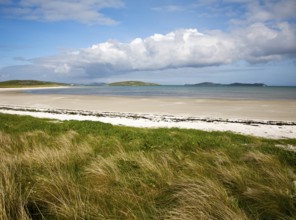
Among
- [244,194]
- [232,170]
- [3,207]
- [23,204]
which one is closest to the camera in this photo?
[3,207]

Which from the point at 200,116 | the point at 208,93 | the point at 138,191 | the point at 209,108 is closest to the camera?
the point at 138,191

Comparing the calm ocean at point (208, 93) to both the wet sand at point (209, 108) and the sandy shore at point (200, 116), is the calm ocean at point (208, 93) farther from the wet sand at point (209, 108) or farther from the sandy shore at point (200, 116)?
the sandy shore at point (200, 116)

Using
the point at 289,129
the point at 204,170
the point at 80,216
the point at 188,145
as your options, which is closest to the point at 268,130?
the point at 289,129

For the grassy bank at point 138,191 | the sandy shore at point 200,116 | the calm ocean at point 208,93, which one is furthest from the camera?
the calm ocean at point 208,93

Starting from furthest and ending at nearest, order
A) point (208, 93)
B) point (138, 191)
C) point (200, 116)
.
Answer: point (208, 93) → point (200, 116) → point (138, 191)

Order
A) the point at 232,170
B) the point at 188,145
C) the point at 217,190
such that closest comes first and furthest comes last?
1. the point at 217,190
2. the point at 232,170
3. the point at 188,145

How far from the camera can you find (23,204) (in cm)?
338

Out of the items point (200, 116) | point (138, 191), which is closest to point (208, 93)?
point (200, 116)

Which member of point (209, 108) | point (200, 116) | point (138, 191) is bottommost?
point (138, 191)

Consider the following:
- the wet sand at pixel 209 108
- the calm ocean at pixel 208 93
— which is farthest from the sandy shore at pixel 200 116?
the calm ocean at pixel 208 93

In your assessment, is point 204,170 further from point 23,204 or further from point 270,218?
point 23,204

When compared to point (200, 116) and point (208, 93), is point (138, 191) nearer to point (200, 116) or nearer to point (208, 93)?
point (200, 116)

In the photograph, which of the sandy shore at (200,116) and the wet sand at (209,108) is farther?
the wet sand at (209,108)

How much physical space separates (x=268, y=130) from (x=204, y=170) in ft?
43.6
